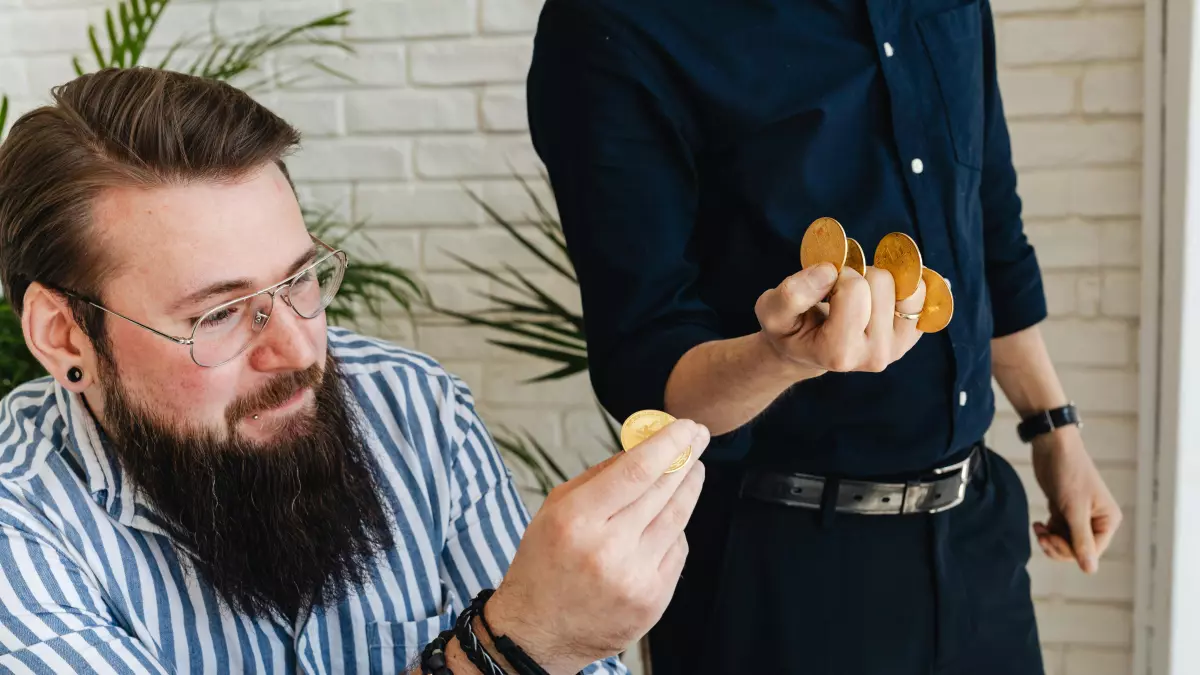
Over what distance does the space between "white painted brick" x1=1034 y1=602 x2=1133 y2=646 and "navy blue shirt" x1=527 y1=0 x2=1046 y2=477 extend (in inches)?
39.2

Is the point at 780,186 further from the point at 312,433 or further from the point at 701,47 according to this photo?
the point at 312,433

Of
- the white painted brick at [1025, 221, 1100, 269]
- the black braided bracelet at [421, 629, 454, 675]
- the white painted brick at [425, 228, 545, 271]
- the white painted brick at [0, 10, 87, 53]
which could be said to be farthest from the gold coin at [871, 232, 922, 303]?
the white painted brick at [0, 10, 87, 53]

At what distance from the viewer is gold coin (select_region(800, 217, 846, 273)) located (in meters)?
0.85

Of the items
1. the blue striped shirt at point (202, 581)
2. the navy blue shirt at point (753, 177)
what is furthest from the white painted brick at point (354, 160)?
the navy blue shirt at point (753, 177)

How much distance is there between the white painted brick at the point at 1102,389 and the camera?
A: 1.93m

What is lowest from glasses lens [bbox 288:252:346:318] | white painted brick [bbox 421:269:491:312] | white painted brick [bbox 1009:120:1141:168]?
white painted brick [bbox 421:269:491:312]

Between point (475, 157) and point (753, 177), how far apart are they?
104 centimetres

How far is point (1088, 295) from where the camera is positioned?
6.28 feet

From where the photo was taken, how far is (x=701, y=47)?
1.14 meters

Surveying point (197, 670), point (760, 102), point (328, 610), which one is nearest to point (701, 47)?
point (760, 102)

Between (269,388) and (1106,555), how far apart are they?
1.65 m

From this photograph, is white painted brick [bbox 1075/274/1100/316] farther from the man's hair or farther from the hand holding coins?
the man's hair

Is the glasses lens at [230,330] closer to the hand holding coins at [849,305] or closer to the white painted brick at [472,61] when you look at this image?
the hand holding coins at [849,305]

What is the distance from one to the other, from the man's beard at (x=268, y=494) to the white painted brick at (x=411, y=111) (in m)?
0.99
